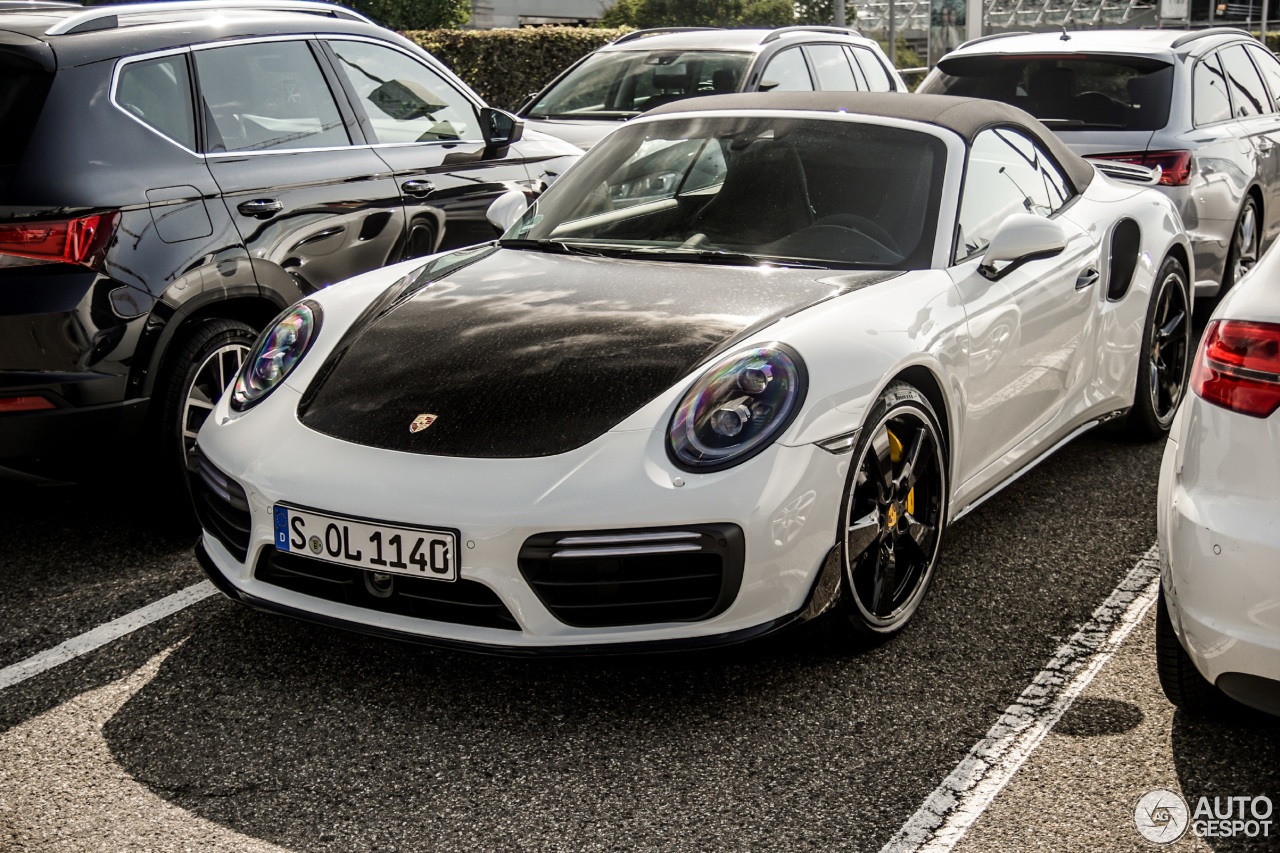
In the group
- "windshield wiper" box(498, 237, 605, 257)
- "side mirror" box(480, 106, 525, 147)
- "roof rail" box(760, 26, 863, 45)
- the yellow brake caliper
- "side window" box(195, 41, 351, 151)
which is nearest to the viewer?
the yellow brake caliper

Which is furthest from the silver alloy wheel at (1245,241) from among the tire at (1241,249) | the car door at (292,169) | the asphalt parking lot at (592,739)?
the car door at (292,169)

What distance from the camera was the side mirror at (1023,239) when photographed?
401 cm

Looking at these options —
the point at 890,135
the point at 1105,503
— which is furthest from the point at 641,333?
the point at 1105,503

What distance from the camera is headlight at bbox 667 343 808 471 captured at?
325 cm

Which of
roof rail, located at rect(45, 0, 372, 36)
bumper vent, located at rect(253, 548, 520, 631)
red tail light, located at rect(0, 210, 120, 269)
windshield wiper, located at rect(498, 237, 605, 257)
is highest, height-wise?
roof rail, located at rect(45, 0, 372, 36)

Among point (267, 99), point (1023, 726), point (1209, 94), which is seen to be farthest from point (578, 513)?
point (1209, 94)

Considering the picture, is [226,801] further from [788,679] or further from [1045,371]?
[1045,371]

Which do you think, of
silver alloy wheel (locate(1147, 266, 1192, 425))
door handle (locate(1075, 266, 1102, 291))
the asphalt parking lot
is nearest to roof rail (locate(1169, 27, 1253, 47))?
silver alloy wheel (locate(1147, 266, 1192, 425))

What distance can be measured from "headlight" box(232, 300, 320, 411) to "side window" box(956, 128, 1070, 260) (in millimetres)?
1888

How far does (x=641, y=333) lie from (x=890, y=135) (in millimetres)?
1260

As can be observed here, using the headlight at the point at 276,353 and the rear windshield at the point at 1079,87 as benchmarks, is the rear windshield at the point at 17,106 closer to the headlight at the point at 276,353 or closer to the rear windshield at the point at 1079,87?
the headlight at the point at 276,353

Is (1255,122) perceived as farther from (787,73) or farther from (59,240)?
(59,240)

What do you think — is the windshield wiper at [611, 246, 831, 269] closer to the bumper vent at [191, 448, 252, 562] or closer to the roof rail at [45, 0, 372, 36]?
the bumper vent at [191, 448, 252, 562]

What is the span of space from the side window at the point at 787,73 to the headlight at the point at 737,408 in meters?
6.28
